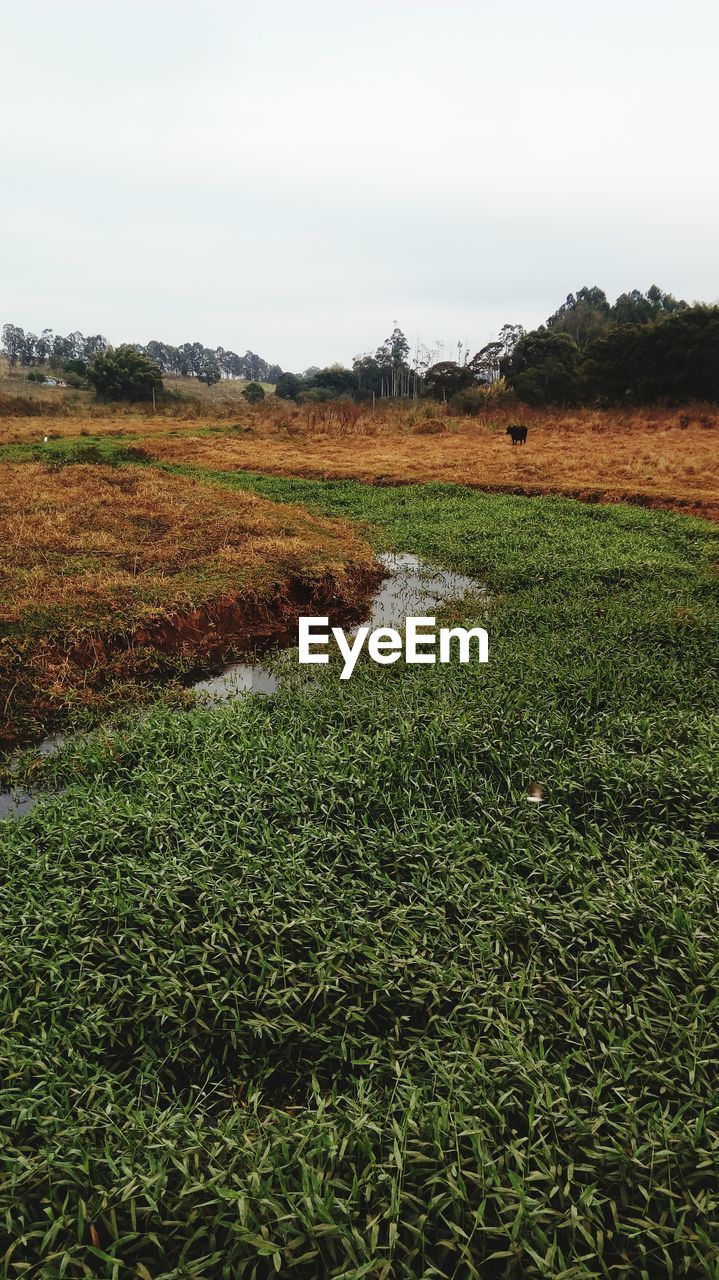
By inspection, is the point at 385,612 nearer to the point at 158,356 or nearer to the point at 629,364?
the point at 629,364

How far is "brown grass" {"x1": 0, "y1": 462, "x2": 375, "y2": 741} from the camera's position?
7004 millimetres

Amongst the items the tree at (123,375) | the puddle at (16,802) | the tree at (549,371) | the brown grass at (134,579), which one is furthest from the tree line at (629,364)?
the puddle at (16,802)

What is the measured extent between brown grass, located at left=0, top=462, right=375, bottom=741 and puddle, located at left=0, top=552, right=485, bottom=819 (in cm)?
40

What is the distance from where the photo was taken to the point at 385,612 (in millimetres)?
9688

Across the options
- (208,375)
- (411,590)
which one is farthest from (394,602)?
(208,375)

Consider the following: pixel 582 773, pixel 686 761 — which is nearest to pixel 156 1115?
pixel 582 773

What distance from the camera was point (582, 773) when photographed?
4695 millimetres

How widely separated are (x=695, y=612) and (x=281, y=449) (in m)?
20.8

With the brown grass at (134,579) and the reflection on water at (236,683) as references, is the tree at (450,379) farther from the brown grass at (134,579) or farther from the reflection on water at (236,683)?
the reflection on water at (236,683)

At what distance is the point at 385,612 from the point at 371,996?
6.90m

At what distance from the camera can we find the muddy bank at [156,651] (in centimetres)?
643

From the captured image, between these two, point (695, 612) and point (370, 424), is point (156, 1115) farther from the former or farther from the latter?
point (370, 424)

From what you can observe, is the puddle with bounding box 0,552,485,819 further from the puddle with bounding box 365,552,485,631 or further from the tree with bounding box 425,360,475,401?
the tree with bounding box 425,360,475,401

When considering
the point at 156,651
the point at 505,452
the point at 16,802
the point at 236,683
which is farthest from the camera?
the point at 505,452
